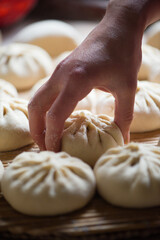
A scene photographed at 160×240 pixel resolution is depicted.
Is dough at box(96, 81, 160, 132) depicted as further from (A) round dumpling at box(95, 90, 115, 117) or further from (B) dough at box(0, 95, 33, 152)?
(B) dough at box(0, 95, 33, 152)

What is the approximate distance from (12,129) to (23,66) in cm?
88

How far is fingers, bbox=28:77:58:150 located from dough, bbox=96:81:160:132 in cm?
53

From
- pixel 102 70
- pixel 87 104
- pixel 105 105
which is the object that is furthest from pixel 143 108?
pixel 102 70

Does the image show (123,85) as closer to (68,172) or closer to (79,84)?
(79,84)

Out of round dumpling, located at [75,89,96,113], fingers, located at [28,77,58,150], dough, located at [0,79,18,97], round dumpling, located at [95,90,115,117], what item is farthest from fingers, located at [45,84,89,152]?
dough, located at [0,79,18,97]

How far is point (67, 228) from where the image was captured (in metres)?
1.40

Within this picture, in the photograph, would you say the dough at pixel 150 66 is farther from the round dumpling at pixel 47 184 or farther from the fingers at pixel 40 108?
the round dumpling at pixel 47 184

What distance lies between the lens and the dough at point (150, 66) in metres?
2.64

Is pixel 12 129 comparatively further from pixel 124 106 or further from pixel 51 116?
pixel 124 106

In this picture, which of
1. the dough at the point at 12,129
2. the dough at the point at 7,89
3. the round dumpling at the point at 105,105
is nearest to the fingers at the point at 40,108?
the dough at the point at 12,129

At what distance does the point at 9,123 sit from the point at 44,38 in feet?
4.81

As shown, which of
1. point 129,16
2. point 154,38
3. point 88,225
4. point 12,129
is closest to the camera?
point 88,225

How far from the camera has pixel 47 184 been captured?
1.46 metres

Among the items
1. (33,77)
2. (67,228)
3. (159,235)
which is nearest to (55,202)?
(67,228)
